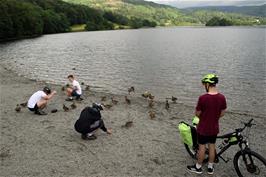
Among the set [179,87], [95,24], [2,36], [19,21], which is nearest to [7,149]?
[179,87]

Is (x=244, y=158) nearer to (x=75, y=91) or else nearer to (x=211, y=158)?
(x=211, y=158)

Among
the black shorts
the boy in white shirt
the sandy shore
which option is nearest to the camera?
the black shorts

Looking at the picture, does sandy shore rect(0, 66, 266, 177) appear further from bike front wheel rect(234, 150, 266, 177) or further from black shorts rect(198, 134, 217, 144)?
black shorts rect(198, 134, 217, 144)

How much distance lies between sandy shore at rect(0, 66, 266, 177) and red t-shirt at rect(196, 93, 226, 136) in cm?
195

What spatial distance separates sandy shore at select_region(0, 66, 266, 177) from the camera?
10711 mm

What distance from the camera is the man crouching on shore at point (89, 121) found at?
13.0 metres

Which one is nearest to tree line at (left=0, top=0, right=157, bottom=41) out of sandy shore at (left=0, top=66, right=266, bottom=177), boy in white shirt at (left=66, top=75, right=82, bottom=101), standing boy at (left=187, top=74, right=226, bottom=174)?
boy in white shirt at (left=66, top=75, right=82, bottom=101)

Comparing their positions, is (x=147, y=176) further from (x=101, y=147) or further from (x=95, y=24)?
(x=95, y=24)

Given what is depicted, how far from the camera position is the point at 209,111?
9.07 meters

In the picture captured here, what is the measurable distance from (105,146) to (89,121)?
123cm

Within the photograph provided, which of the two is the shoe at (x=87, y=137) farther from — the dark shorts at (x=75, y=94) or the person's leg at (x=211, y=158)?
the dark shorts at (x=75, y=94)

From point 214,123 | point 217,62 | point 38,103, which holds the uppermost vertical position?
point 214,123

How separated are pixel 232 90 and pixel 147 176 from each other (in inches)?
873

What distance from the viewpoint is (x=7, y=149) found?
41.0ft
